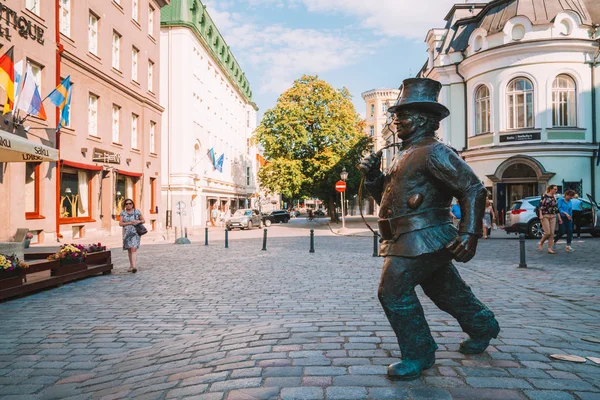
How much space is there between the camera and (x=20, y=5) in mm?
16328

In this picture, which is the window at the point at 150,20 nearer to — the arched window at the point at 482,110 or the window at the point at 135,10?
the window at the point at 135,10

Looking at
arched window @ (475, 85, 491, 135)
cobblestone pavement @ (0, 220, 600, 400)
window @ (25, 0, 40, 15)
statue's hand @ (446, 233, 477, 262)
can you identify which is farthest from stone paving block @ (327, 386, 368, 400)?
arched window @ (475, 85, 491, 135)

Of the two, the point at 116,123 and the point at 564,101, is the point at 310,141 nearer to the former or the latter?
the point at 116,123

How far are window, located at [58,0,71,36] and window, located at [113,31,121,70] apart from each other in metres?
4.25

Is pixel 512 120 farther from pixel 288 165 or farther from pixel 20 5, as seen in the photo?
pixel 20 5

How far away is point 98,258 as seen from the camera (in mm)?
10383

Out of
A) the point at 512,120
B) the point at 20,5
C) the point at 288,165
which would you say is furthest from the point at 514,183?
the point at 20,5

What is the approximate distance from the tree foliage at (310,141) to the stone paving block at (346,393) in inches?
1389

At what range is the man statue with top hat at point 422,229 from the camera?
3.19 metres

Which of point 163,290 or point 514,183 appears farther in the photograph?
point 514,183

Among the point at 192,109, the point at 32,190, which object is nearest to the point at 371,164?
the point at 32,190

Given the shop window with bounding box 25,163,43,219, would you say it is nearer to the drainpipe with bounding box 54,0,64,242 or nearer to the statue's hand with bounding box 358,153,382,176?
the drainpipe with bounding box 54,0,64,242

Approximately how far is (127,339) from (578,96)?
2758 centimetres

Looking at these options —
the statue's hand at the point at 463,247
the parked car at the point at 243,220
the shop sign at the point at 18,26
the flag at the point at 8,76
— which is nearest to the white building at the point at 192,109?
the parked car at the point at 243,220
